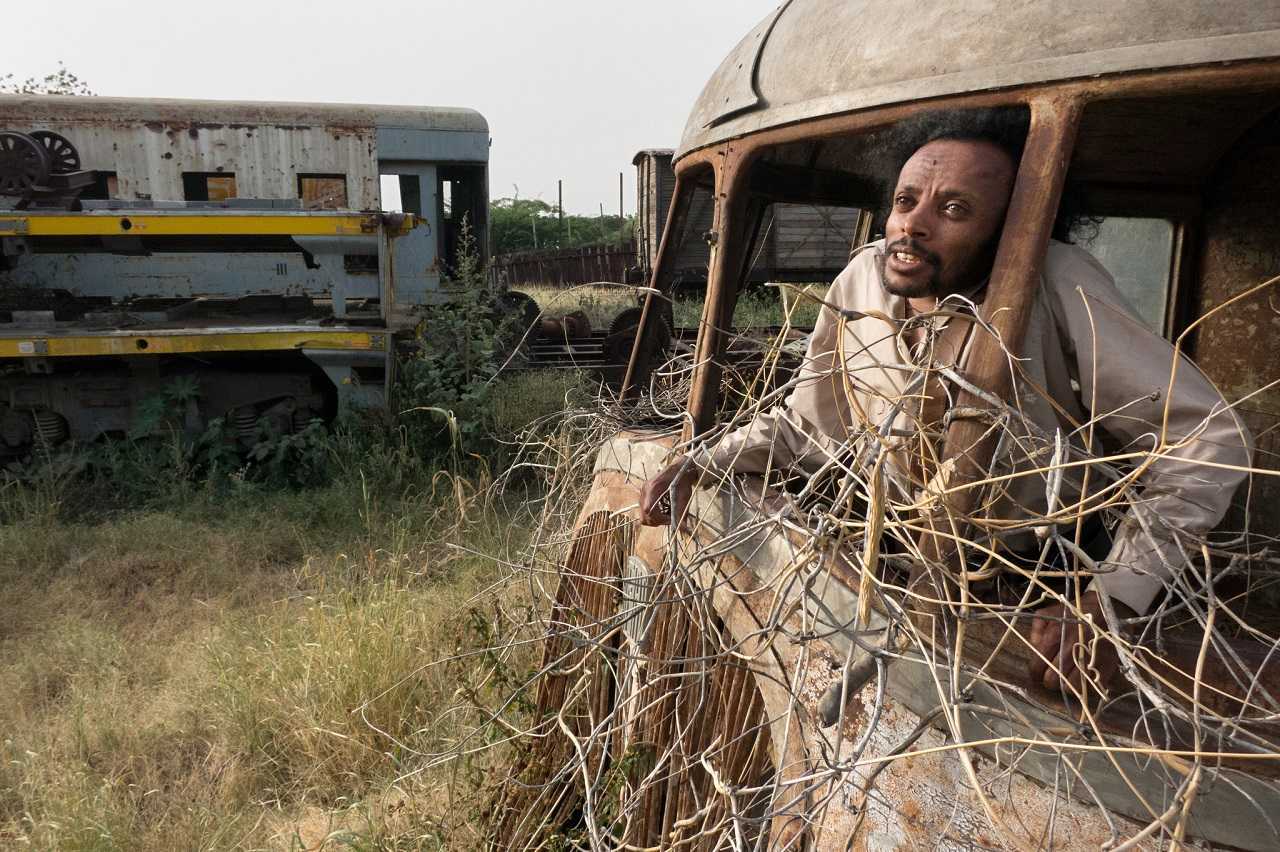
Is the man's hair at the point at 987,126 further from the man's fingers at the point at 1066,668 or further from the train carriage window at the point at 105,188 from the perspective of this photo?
the train carriage window at the point at 105,188

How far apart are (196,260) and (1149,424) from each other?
8543 millimetres

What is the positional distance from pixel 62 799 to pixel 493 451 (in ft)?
Answer: 13.2

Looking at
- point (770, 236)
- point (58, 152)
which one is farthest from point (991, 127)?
point (770, 236)

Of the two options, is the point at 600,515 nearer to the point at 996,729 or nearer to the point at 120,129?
the point at 996,729

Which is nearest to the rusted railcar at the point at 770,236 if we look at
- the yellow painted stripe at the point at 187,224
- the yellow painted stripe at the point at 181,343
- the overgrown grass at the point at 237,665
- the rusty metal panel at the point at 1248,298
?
the yellow painted stripe at the point at 187,224

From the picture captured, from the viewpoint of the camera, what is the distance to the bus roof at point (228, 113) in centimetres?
884

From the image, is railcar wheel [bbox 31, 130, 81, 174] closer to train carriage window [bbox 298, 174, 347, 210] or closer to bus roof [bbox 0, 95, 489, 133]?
bus roof [bbox 0, 95, 489, 133]

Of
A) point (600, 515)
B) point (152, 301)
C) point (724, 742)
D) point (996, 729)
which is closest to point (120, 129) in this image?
point (152, 301)

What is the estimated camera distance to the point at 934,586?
4.54ft

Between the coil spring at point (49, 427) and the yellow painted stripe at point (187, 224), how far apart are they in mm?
1483

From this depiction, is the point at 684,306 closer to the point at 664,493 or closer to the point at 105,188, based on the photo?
the point at 105,188

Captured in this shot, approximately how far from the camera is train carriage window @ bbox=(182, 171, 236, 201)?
9.38 m

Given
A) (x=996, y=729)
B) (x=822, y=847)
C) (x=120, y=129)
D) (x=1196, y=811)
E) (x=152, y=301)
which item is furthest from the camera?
(x=120, y=129)

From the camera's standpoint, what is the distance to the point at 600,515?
9.56 ft
